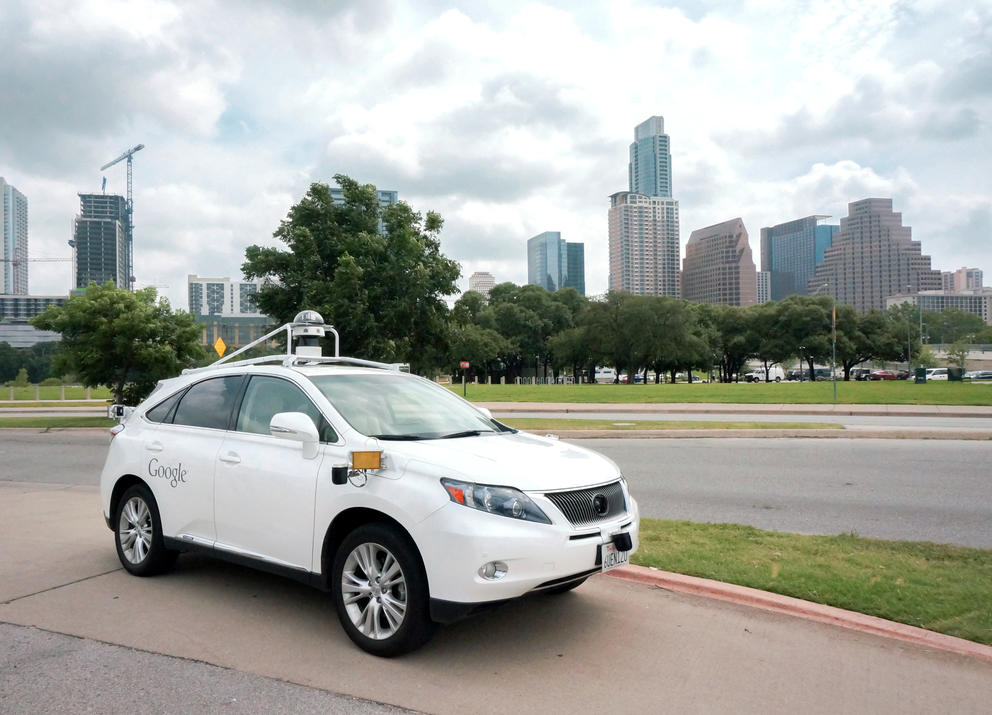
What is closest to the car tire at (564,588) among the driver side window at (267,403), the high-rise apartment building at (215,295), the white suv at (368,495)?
the white suv at (368,495)

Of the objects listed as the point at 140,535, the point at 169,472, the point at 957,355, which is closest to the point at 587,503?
the point at 169,472

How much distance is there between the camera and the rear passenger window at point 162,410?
6121 mm

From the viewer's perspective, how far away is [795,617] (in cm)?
498

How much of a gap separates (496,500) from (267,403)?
6.85 feet

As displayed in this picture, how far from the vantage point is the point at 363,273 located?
23.8 metres

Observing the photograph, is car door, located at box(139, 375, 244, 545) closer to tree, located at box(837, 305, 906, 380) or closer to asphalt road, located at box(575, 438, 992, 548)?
asphalt road, located at box(575, 438, 992, 548)

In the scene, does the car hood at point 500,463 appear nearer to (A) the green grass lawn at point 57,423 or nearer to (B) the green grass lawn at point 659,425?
(B) the green grass lawn at point 659,425

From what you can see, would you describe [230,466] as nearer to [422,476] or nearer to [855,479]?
[422,476]

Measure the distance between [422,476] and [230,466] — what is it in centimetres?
172

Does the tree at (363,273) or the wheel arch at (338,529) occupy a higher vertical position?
the tree at (363,273)

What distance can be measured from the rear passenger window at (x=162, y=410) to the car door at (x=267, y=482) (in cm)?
95

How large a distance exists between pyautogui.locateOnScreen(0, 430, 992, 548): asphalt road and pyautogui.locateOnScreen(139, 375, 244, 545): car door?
5014 millimetres

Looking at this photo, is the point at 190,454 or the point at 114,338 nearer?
the point at 190,454

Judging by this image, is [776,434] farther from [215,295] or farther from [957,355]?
[215,295]
